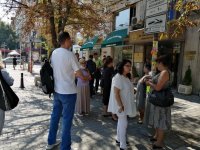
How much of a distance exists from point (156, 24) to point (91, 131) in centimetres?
283

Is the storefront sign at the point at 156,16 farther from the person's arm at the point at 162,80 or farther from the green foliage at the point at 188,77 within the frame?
the green foliage at the point at 188,77

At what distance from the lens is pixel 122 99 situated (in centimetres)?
474

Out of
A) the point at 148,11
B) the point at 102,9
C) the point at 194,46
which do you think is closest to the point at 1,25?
the point at 102,9

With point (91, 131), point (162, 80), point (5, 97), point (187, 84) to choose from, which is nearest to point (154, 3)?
point (162, 80)

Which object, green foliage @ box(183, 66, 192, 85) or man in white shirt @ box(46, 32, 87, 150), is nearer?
man in white shirt @ box(46, 32, 87, 150)

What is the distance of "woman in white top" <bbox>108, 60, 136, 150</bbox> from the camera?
4.66 meters

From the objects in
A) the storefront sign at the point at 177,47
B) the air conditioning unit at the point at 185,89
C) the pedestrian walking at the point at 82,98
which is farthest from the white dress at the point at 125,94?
the storefront sign at the point at 177,47

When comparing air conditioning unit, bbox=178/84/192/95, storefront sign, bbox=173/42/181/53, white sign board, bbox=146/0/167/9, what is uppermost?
white sign board, bbox=146/0/167/9

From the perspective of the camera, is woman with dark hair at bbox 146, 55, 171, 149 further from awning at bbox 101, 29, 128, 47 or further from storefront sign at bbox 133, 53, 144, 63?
awning at bbox 101, 29, 128, 47

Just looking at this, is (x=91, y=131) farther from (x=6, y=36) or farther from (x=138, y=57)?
(x=6, y=36)

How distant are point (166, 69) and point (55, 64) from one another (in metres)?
2.02

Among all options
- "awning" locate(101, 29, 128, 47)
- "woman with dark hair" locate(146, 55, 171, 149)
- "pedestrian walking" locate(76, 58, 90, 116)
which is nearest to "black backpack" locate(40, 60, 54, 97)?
"woman with dark hair" locate(146, 55, 171, 149)

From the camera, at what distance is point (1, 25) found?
75375 millimetres

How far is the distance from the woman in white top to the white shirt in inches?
30.7
